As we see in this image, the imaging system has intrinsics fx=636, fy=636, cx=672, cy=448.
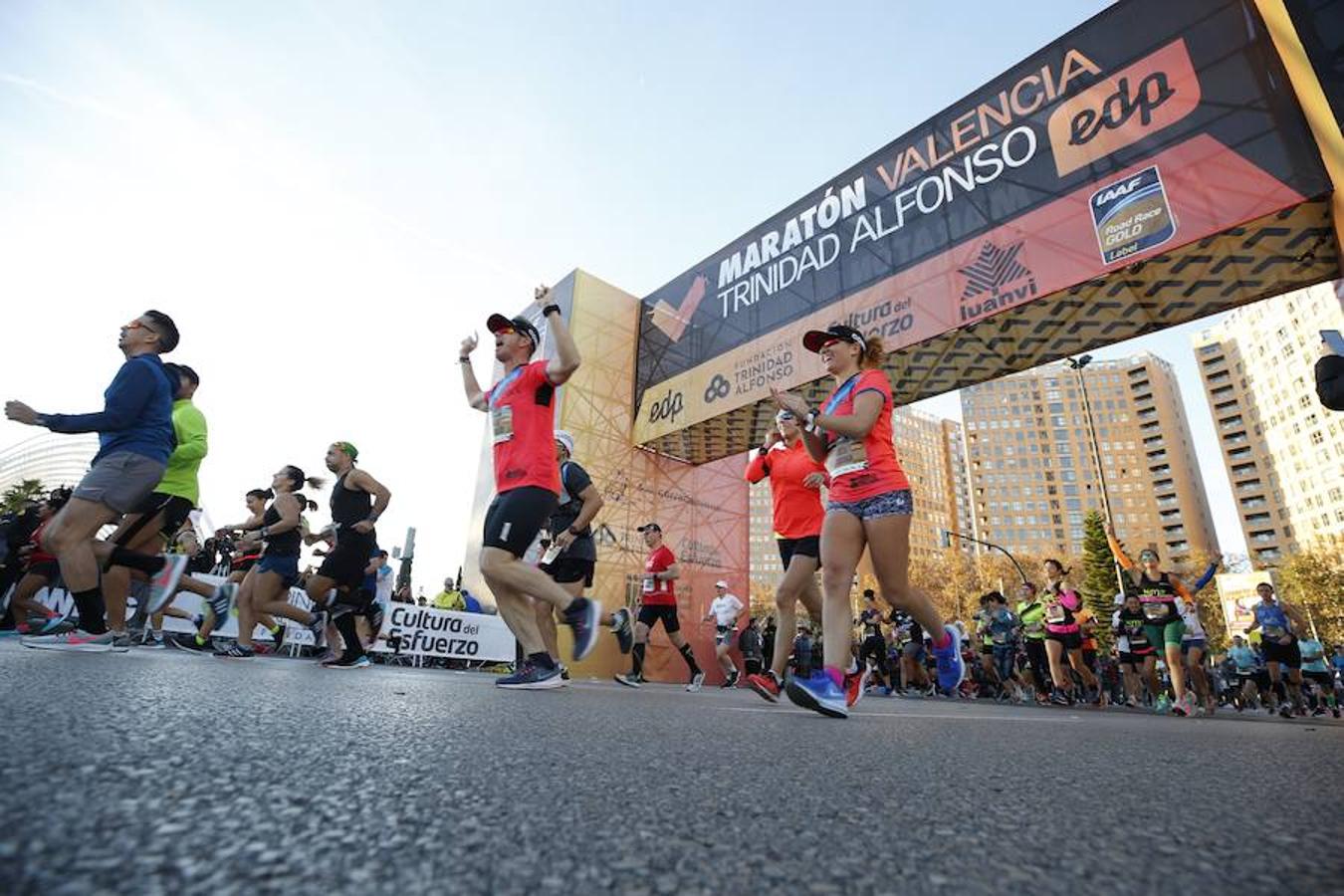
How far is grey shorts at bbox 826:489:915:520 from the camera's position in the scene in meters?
3.04

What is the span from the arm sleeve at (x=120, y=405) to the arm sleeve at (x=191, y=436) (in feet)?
2.91

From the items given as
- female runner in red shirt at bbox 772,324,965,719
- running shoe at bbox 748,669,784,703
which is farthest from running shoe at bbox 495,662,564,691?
female runner in red shirt at bbox 772,324,965,719

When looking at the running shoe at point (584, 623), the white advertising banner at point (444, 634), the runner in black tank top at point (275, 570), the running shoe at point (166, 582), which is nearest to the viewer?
the running shoe at point (584, 623)

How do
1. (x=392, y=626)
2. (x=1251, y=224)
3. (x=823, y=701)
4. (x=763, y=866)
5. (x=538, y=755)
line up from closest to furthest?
(x=763, y=866)
(x=538, y=755)
(x=823, y=701)
(x=1251, y=224)
(x=392, y=626)

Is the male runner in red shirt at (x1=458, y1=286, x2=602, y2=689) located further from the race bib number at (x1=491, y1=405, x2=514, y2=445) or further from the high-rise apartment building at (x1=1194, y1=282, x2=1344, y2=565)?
the high-rise apartment building at (x1=1194, y1=282, x2=1344, y2=565)

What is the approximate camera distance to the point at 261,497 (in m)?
6.94

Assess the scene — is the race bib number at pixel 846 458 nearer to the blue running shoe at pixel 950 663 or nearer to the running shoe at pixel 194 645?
the blue running shoe at pixel 950 663

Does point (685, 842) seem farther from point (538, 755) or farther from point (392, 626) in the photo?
point (392, 626)

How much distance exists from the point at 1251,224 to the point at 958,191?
14.1 feet

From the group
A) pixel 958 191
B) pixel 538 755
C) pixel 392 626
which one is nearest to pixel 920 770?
pixel 538 755

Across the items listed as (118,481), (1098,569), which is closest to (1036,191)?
(118,481)

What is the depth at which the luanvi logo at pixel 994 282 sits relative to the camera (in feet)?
32.8

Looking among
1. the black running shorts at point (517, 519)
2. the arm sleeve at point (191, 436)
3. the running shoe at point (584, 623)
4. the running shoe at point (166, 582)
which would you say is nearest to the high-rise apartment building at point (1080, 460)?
the running shoe at point (584, 623)

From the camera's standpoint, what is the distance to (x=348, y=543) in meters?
5.34
